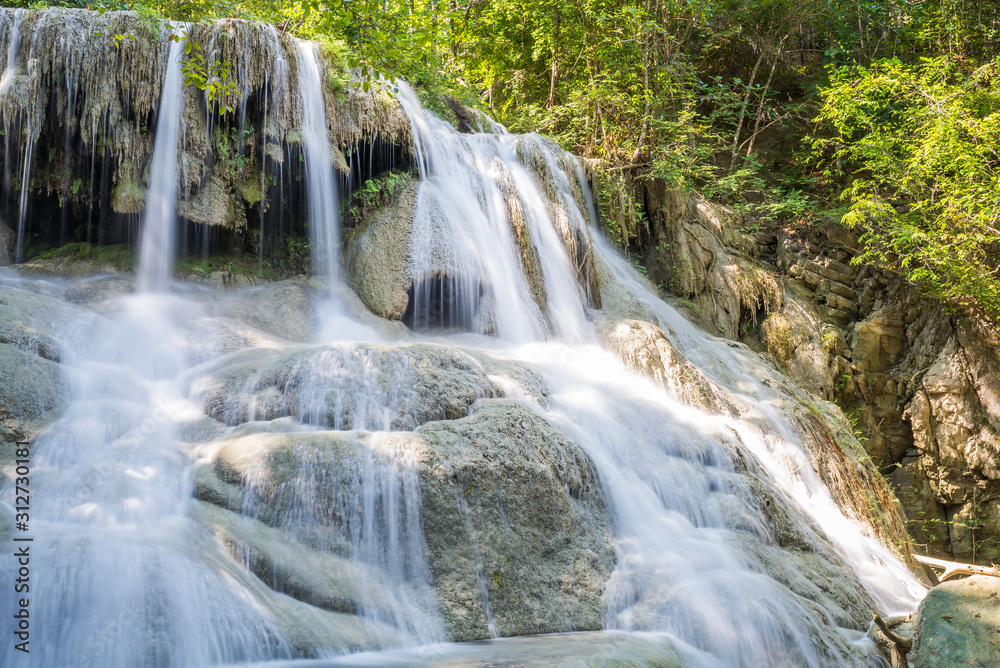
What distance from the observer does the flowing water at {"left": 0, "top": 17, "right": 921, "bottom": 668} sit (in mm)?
3305

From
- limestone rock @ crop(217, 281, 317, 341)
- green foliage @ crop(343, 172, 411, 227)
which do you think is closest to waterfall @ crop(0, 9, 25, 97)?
limestone rock @ crop(217, 281, 317, 341)

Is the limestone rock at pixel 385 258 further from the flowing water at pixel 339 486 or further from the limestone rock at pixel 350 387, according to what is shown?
the limestone rock at pixel 350 387

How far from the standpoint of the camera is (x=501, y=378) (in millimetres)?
6219

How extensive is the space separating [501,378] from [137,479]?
3.09 m

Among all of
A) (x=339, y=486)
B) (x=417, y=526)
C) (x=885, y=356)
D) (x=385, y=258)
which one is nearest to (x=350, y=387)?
(x=339, y=486)

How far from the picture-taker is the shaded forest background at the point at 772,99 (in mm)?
12031

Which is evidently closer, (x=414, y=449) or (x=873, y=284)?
(x=414, y=449)

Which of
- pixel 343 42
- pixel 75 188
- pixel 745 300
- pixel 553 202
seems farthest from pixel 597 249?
pixel 75 188

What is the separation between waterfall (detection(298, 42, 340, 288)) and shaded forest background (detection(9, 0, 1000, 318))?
2.18 ft

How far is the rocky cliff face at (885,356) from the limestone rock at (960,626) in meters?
8.82

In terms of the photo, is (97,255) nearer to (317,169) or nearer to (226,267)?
(226,267)

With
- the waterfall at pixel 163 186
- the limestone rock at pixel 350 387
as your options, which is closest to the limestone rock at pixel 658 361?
the limestone rock at pixel 350 387

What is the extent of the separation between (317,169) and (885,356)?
480 inches

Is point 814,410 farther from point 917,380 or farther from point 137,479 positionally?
point 137,479
